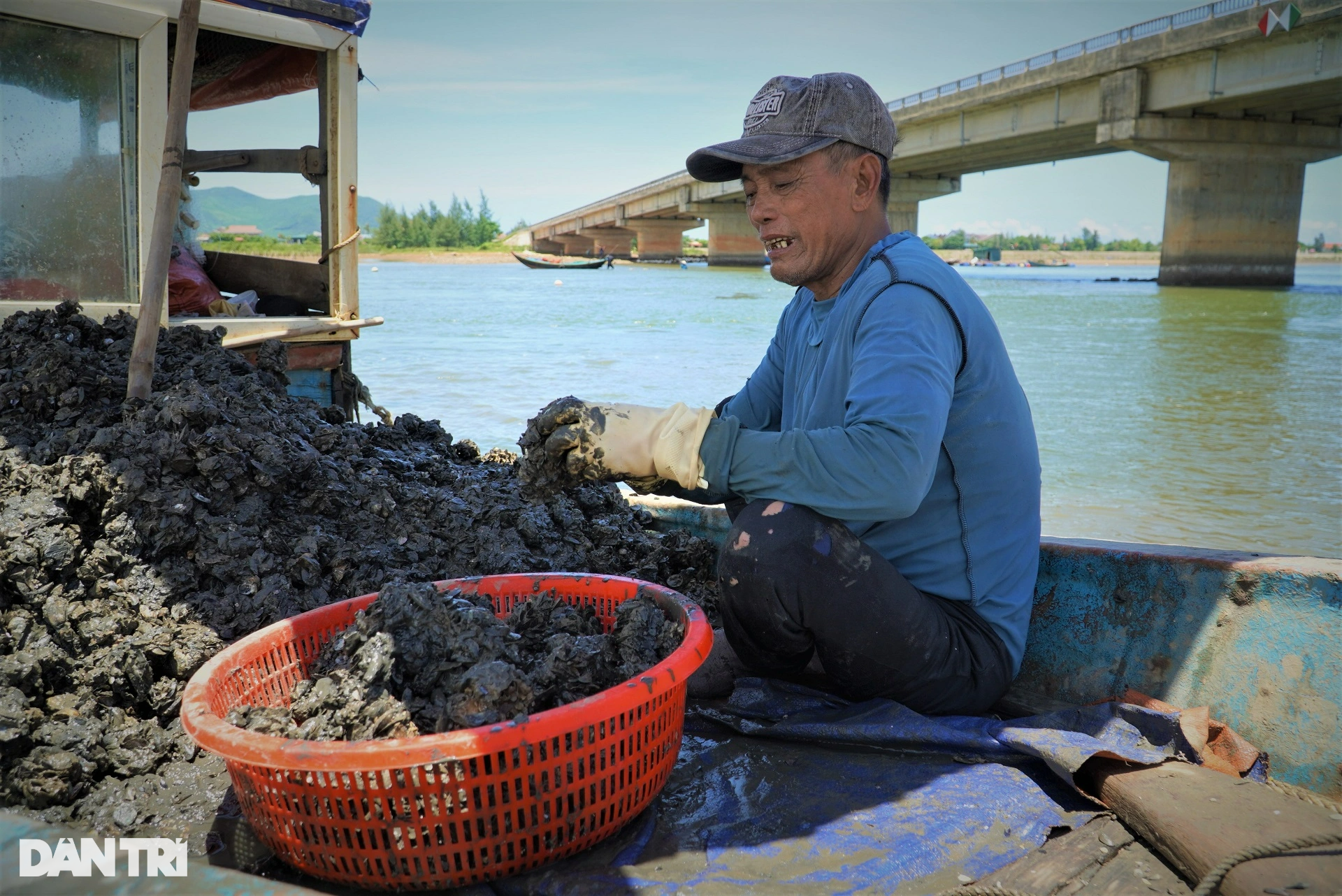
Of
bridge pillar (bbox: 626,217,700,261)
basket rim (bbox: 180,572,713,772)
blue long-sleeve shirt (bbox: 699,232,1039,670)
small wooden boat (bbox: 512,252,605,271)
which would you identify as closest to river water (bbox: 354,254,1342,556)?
blue long-sleeve shirt (bbox: 699,232,1039,670)

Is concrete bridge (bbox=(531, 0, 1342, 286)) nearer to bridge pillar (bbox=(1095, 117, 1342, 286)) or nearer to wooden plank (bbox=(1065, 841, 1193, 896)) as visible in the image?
bridge pillar (bbox=(1095, 117, 1342, 286))

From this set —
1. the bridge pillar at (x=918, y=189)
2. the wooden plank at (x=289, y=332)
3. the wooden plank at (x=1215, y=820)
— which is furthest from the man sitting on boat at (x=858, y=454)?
the bridge pillar at (x=918, y=189)

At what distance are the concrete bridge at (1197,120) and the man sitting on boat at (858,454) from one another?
20.5m

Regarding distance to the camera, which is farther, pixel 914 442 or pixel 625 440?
pixel 625 440

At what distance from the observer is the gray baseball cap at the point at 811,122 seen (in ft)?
6.46

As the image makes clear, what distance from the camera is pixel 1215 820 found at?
1.53 metres

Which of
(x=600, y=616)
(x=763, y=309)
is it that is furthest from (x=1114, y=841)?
(x=763, y=309)

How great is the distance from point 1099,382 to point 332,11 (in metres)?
8.96

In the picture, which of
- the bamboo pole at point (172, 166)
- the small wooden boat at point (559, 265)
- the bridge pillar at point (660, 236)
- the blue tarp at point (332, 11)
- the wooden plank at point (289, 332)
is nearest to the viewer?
the bamboo pole at point (172, 166)

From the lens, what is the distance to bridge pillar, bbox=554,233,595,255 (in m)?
65.0

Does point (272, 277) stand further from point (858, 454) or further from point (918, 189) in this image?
point (918, 189)

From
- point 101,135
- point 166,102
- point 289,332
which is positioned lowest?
point 289,332

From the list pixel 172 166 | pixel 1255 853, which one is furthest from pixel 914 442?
pixel 172 166

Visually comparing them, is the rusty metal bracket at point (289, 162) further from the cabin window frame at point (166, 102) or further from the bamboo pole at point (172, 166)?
the bamboo pole at point (172, 166)
